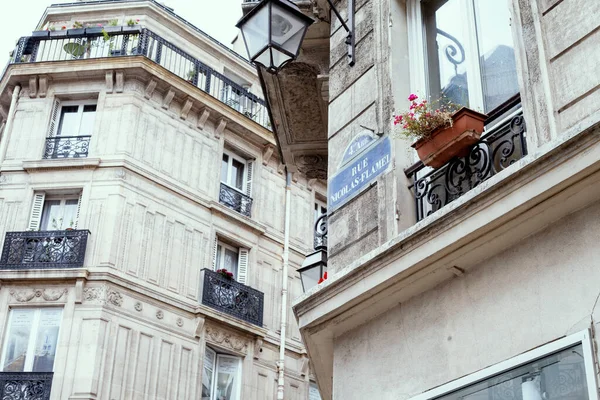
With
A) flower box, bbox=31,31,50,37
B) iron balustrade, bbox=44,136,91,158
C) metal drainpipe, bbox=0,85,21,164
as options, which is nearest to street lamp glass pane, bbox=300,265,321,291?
iron balustrade, bbox=44,136,91,158

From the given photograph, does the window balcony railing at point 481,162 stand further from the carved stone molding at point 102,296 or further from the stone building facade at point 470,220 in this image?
the carved stone molding at point 102,296

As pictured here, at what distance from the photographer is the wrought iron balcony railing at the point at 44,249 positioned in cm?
1658

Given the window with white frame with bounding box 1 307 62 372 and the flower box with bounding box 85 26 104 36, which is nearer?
the window with white frame with bounding box 1 307 62 372

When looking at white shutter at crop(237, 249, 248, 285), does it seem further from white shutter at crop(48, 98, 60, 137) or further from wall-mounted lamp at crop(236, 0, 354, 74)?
A: wall-mounted lamp at crop(236, 0, 354, 74)

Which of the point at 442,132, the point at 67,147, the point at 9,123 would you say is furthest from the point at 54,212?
the point at 442,132

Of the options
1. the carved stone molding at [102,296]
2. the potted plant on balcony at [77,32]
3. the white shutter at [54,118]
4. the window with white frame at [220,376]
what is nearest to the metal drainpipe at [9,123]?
the white shutter at [54,118]

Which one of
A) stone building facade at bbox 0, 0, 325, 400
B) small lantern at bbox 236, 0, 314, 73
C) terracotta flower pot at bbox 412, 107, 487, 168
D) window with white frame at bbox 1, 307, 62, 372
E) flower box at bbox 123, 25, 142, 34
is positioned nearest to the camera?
terracotta flower pot at bbox 412, 107, 487, 168

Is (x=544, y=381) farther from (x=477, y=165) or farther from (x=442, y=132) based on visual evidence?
(x=442, y=132)

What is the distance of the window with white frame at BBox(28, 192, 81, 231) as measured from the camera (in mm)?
17344

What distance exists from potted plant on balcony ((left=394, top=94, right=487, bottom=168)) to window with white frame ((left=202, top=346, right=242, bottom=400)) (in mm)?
12646

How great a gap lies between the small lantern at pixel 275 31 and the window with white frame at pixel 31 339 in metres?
10.7

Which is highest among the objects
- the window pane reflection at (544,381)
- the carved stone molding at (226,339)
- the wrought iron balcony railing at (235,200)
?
the wrought iron balcony railing at (235,200)

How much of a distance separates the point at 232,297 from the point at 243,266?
1.03m

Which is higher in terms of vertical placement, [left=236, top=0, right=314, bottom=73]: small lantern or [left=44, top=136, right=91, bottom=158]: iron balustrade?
[left=44, top=136, right=91, bottom=158]: iron balustrade
